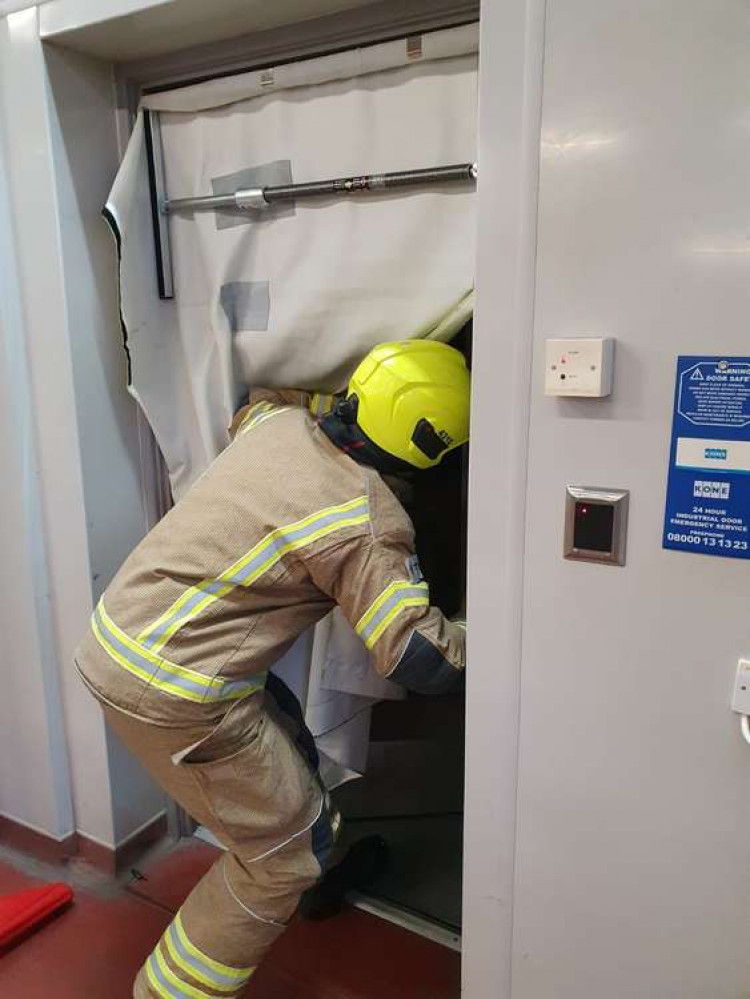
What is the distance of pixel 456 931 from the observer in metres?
1.79

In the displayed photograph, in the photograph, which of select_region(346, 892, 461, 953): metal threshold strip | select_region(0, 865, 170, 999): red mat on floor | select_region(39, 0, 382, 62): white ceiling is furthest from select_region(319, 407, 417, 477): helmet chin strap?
select_region(0, 865, 170, 999): red mat on floor

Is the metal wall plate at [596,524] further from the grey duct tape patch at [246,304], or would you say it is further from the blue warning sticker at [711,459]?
the grey duct tape patch at [246,304]

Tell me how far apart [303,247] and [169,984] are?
5.29ft

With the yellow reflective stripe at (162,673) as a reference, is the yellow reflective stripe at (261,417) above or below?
above

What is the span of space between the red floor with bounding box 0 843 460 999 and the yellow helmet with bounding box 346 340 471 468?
4.13 ft

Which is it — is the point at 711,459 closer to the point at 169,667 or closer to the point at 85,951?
the point at 169,667

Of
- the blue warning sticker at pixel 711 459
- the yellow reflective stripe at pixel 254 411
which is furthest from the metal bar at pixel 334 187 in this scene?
the blue warning sticker at pixel 711 459

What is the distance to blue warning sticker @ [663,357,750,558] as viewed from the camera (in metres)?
0.94

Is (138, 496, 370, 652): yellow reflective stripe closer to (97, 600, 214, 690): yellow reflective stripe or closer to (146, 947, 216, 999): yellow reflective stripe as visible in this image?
(97, 600, 214, 690): yellow reflective stripe

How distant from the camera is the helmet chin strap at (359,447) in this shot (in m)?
1.37

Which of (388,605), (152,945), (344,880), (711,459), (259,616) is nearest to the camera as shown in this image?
(711,459)

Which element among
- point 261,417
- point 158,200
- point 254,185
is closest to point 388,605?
point 261,417

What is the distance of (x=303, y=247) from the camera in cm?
158

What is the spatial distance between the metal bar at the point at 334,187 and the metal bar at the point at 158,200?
0.04 meters
